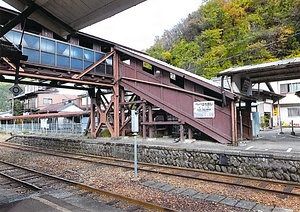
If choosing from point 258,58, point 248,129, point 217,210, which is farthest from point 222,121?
point 258,58

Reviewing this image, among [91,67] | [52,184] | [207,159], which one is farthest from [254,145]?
[91,67]

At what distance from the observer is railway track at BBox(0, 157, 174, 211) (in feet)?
15.7

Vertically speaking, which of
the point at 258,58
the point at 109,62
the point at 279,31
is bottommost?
the point at 109,62

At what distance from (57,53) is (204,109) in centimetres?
801

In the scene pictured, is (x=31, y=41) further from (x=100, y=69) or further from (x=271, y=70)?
(x=271, y=70)

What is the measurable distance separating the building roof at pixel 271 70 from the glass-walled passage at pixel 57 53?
739cm

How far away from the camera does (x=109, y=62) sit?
573 inches

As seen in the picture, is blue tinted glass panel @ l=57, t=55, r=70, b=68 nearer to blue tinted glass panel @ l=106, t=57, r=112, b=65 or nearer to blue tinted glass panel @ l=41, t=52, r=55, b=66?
blue tinted glass panel @ l=41, t=52, r=55, b=66

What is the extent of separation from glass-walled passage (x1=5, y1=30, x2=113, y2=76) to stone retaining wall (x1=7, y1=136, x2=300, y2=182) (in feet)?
14.8

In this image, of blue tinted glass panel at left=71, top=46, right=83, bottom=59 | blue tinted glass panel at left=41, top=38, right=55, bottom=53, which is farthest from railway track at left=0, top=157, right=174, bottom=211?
blue tinted glass panel at left=71, top=46, right=83, bottom=59

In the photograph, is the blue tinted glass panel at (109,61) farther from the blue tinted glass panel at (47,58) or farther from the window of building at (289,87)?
the window of building at (289,87)

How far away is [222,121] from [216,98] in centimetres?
126

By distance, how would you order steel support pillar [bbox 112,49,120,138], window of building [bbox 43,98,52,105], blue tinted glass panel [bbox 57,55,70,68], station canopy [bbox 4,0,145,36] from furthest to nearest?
1. window of building [bbox 43,98,52,105]
2. steel support pillar [bbox 112,49,120,138]
3. blue tinted glass panel [bbox 57,55,70,68]
4. station canopy [bbox 4,0,145,36]

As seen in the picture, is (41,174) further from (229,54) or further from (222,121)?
(229,54)
